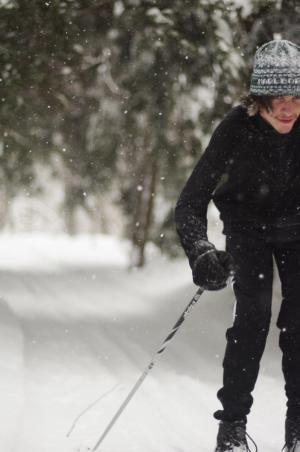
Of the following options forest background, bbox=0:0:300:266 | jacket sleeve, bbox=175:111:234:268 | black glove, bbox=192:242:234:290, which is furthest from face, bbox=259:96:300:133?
forest background, bbox=0:0:300:266

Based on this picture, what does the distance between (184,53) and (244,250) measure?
4.06 m

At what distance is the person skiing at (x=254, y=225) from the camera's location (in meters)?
2.83

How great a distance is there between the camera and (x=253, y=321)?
2852mm

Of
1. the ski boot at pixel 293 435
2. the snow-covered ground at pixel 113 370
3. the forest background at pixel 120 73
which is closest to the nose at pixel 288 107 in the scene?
the ski boot at pixel 293 435

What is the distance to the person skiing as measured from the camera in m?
2.83

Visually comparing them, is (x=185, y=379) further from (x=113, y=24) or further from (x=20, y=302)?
(x=113, y=24)

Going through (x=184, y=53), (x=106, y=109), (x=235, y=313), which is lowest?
(x=235, y=313)

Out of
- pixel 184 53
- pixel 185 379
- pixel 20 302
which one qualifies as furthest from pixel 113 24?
pixel 185 379

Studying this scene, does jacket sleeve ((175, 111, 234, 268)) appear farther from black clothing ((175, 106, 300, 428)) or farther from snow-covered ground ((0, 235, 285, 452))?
snow-covered ground ((0, 235, 285, 452))

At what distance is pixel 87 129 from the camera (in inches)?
439

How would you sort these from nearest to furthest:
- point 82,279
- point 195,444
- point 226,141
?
point 226,141 → point 195,444 → point 82,279

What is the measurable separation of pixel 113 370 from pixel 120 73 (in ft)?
17.0

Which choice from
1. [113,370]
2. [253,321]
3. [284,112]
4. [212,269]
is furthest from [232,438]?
[113,370]

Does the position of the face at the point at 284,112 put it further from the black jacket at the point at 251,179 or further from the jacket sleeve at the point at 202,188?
the jacket sleeve at the point at 202,188
